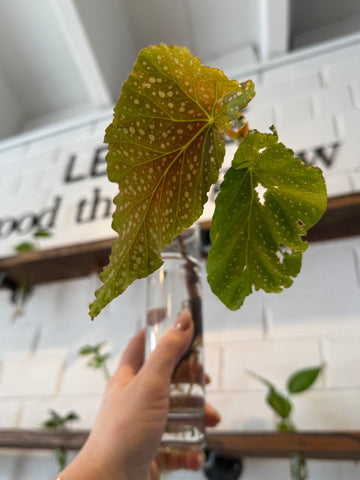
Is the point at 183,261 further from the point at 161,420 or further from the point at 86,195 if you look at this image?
the point at 86,195

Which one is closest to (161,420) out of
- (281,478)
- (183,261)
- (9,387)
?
(183,261)

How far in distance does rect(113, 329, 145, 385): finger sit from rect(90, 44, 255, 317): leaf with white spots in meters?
0.52

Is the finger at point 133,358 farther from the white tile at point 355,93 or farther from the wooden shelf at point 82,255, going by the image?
the white tile at point 355,93

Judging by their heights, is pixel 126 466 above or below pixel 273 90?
below

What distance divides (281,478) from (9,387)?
3.17ft

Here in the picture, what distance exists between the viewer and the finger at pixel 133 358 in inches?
26.5

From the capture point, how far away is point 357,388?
1.03 metres

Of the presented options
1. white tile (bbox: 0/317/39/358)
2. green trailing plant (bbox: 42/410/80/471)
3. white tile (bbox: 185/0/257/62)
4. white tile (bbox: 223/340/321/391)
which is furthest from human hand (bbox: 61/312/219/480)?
white tile (bbox: 185/0/257/62)

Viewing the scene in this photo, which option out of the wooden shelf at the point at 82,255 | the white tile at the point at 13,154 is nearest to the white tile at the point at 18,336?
the wooden shelf at the point at 82,255

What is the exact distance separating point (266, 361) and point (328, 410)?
7.8 inches

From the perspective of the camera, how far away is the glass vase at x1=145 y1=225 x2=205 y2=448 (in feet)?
1.84

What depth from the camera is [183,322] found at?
58cm

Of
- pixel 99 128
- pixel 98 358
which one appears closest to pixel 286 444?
pixel 98 358

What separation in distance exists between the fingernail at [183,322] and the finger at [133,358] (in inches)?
5.7
